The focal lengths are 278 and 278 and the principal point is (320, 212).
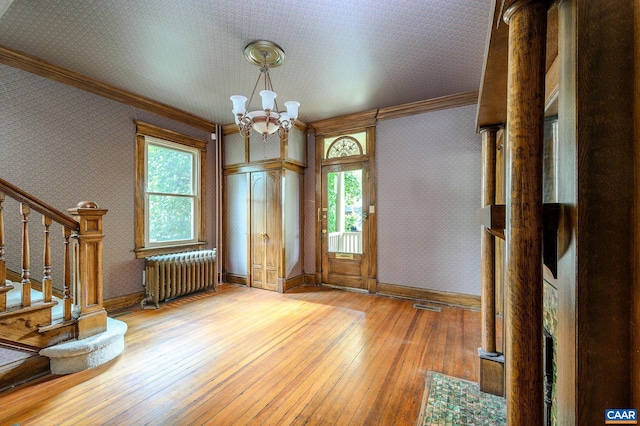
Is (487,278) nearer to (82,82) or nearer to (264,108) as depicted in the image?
(264,108)

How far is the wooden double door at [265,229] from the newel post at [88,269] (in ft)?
7.83

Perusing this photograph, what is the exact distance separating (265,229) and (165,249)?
1.47 metres

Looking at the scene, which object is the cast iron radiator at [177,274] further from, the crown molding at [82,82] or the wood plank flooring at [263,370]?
the crown molding at [82,82]

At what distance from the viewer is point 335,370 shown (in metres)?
2.15

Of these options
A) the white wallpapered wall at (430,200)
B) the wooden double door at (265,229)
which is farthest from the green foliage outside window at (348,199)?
the wooden double door at (265,229)

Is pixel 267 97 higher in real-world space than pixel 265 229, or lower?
higher

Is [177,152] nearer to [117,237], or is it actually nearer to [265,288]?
[117,237]

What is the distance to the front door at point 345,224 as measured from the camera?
4348mm

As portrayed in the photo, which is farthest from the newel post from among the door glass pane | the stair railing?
the door glass pane

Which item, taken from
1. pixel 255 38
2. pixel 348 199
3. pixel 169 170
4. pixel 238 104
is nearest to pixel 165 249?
pixel 169 170

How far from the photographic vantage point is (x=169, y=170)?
4.18m

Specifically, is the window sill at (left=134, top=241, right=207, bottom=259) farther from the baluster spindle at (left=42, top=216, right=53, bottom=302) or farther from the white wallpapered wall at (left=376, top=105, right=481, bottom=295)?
the white wallpapered wall at (left=376, top=105, right=481, bottom=295)

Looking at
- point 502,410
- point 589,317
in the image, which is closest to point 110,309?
point 502,410

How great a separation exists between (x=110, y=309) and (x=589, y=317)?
4.36 meters
